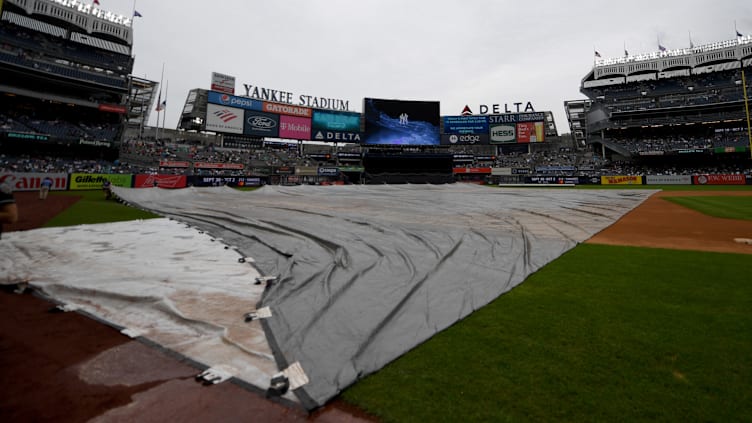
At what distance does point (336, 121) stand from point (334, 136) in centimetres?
256

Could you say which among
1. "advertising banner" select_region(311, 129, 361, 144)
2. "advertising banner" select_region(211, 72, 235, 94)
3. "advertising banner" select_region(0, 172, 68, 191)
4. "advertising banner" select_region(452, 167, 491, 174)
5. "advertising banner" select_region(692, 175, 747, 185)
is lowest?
"advertising banner" select_region(0, 172, 68, 191)

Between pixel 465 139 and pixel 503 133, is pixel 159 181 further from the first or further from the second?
pixel 503 133

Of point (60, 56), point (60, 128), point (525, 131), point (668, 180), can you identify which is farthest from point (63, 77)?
point (668, 180)

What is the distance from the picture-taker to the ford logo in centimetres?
4838

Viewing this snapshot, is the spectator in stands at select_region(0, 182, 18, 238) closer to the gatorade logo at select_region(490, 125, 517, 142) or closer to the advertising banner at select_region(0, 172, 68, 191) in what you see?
the advertising banner at select_region(0, 172, 68, 191)

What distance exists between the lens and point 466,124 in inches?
2313

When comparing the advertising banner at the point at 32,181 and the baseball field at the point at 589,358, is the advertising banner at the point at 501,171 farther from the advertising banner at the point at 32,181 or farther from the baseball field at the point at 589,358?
the advertising banner at the point at 32,181

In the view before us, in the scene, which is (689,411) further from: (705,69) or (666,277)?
(705,69)

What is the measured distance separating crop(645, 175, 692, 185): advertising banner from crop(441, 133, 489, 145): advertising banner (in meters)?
25.3

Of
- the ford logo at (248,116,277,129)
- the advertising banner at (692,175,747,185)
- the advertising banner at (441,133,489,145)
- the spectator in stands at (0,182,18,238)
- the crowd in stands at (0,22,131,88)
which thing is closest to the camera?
the spectator in stands at (0,182,18,238)

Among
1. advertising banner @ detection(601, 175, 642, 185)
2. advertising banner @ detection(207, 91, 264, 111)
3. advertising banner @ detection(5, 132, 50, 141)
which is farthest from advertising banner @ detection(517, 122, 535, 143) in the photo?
advertising banner @ detection(5, 132, 50, 141)

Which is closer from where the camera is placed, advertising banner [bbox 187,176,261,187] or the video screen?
advertising banner [bbox 187,176,261,187]

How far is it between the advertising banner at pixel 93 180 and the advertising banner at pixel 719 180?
62180 millimetres

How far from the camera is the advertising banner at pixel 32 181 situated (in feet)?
73.7
